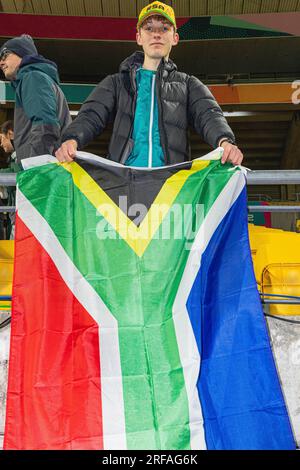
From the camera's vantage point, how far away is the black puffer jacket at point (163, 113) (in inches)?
78.4

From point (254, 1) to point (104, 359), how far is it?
12.6m

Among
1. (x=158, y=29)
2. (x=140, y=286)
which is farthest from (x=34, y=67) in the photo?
(x=140, y=286)

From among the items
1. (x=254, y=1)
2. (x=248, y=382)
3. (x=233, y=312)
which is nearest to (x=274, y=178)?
(x=233, y=312)

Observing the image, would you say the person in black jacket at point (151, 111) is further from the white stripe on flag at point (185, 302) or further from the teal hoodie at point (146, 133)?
the white stripe on flag at point (185, 302)

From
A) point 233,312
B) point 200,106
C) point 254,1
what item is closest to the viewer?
point 233,312

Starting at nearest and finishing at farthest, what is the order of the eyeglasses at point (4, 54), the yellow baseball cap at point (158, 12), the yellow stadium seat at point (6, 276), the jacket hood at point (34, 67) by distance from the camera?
the yellow stadium seat at point (6, 276), the yellow baseball cap at point (158, 12), the jacket hood at point (34, 67), the eyeglasses at point (4, 54)

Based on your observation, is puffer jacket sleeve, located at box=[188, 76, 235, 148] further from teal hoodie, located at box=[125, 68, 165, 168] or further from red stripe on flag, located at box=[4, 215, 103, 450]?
red stripe on flag, located at box=[4, 215, 103, 450]

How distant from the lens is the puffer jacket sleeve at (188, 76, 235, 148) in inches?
75.9

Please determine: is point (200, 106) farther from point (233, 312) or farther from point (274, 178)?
point (233, 312)

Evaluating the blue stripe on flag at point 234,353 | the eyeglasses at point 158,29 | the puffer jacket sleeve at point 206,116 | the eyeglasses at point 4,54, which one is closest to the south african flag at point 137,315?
the blue stripe on flag at point 234,353

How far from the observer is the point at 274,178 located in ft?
6.19

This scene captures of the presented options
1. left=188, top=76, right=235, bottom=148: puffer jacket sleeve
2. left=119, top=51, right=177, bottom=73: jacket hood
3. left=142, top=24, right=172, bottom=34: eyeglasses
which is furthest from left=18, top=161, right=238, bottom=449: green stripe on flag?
left=142, top=24, right=172, bottom=34: eyeglasses

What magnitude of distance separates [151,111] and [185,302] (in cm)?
86

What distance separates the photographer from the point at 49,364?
1.57 m
